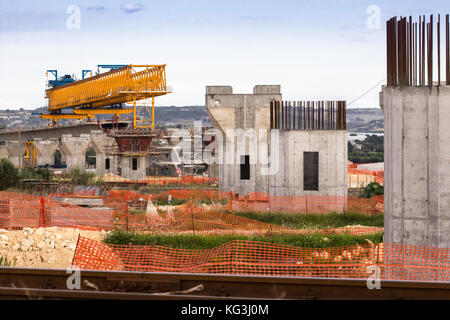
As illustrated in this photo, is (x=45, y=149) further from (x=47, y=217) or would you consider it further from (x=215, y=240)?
(x=215, y=240)

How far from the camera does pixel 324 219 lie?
19.2 metres

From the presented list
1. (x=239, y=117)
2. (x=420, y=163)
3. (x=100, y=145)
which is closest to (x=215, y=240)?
(x=420, y=163)

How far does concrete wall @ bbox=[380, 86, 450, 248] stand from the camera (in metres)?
Answer: 9.59

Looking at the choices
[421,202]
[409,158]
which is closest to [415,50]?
[409,158]

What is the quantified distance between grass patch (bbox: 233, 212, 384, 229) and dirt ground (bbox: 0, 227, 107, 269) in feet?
22.3

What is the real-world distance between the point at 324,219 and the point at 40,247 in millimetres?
9723

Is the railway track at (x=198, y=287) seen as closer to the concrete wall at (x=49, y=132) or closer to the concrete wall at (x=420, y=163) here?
the concrete wall at (x=420, y=163)

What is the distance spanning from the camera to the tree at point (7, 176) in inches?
1235

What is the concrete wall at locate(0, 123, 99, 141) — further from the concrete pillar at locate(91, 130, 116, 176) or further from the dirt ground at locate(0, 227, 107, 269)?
the dirt ground at locate(0, 227, 107, 269)

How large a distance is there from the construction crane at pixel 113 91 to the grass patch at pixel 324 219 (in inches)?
1089

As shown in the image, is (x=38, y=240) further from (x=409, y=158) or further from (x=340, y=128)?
(x=340, y=128)

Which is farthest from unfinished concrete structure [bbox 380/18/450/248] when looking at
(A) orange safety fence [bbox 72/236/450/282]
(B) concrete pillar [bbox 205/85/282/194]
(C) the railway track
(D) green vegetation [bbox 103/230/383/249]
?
(B) concrete pillar [bbox 205/85/282/194]
